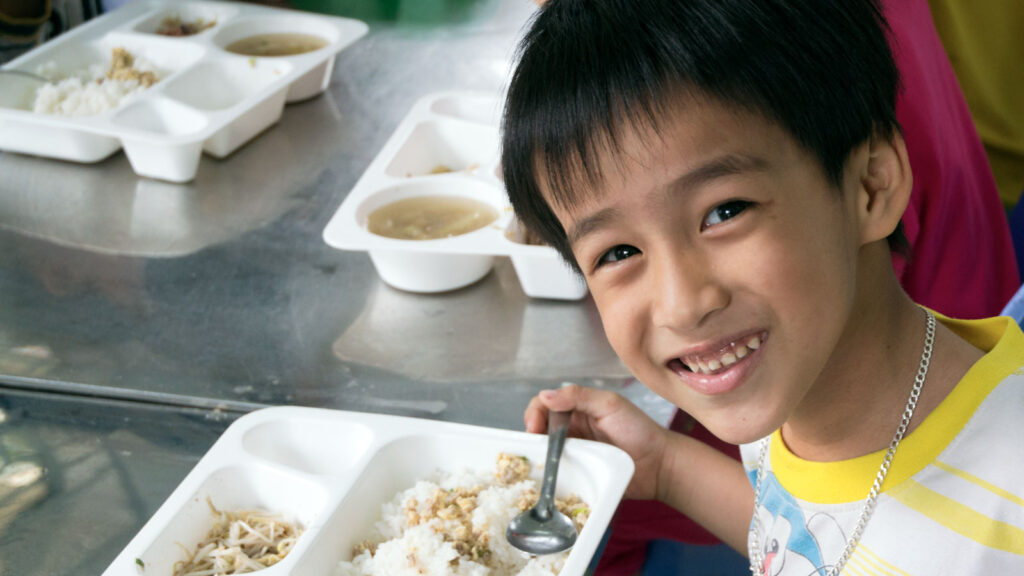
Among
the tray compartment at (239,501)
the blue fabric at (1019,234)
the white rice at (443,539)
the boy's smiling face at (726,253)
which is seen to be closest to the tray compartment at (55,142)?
the tray compartment at (239,501)

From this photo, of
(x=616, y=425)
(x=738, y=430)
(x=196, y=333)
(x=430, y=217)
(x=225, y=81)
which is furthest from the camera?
(x=225, y=81)

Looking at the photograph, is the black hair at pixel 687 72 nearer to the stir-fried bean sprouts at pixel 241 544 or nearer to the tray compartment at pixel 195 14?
the stir-fried bean sprouts at pixel 241 544

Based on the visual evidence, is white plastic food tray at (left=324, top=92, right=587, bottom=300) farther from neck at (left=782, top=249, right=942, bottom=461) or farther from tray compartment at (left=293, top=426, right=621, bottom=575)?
neck at (left=782, top=249, right=942, bottom=461)

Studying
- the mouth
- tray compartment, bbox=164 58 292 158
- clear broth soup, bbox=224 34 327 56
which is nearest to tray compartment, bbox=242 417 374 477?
the mouth

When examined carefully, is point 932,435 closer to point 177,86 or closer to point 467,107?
point 467,107

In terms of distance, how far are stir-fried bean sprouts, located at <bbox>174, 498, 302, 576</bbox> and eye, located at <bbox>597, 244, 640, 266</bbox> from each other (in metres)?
0.51

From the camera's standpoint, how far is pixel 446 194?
181cm

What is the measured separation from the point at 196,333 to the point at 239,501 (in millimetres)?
422

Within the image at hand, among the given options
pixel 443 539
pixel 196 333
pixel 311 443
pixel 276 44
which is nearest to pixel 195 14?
pixel 276 44

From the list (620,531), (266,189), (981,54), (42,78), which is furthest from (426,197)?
(981,54)

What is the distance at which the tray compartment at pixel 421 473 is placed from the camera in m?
1.15

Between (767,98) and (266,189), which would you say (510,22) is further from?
(767,98)

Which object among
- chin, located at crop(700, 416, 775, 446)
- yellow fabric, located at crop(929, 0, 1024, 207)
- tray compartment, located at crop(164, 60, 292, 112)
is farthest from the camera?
tray compartment, located at crop(164, 60, 292, 112)

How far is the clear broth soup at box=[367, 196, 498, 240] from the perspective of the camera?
1.69 meters
